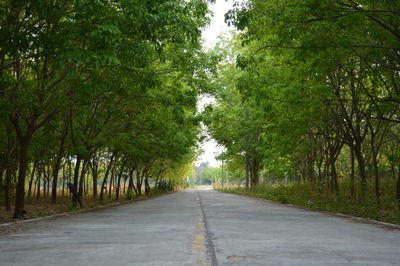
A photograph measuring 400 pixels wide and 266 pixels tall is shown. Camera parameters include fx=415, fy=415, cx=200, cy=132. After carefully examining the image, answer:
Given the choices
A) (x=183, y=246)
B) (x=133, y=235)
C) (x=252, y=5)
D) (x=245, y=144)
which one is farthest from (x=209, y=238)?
(x=245, y=144)

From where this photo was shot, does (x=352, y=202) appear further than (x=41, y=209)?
Result: No

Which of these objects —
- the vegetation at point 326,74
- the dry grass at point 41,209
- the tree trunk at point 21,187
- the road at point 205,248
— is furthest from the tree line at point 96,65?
the road at point 205,248

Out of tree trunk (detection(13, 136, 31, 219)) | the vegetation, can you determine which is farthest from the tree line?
the vegetation

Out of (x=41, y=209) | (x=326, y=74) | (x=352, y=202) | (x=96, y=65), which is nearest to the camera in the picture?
(x=96, y=65)

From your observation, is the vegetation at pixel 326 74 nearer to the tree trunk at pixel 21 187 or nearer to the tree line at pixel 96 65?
the tree line at pixel 96 65

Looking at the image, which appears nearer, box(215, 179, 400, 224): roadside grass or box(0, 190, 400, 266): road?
box(0, 190, 400, 266): road

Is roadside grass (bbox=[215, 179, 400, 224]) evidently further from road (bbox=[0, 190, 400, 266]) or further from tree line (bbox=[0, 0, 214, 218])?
tree line (bbox=[0, 0, 214, 218])

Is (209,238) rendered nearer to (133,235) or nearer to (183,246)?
(183,246)

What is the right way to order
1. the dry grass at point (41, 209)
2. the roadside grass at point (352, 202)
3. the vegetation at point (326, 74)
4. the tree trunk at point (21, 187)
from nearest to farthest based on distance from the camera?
the vegetation at point (326, 74), the roadside grass at point (352, 202), the tree trunk at point (21, 187), the dry grass at point (41, 209)

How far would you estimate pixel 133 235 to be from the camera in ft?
29.3

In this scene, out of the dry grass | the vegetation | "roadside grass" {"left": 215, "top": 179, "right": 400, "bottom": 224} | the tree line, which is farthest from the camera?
the dry grass

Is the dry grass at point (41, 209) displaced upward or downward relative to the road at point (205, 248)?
downward

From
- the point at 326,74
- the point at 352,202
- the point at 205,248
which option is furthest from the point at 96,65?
the point at 352,202

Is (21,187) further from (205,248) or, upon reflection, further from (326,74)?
(326,74)
